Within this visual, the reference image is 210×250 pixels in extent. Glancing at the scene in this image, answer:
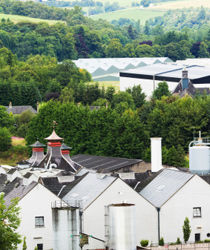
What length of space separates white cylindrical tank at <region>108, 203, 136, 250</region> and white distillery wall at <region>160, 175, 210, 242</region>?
15.3 meters

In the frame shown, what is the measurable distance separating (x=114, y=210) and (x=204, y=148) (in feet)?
76.7

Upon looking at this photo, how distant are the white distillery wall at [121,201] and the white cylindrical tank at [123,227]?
41.8ft

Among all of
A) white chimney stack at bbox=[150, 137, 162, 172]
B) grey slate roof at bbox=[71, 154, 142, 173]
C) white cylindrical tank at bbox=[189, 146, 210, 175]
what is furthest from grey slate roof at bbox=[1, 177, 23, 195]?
white cylindrical tank at bbox=[189, 146, 210, 175]

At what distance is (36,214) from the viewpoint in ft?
234

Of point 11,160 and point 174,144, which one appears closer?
point 174,144

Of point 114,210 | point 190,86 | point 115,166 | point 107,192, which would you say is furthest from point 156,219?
point 190,86

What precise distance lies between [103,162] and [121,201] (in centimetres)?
3500

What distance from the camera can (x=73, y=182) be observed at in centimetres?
7925

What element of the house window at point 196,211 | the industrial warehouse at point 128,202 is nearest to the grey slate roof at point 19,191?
the industrial warehouse at point 128,202

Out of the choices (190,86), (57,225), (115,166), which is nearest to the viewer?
(57,225)

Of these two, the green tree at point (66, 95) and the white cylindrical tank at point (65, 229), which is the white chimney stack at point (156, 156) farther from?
the green tree at point (66, 95)

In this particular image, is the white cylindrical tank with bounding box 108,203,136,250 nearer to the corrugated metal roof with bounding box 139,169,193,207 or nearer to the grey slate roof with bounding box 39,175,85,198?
the corrugated metal roof with bounding box 139,169,193,207

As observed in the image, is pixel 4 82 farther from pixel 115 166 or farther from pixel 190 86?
pixel 115 166

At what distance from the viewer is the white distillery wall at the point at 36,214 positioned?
70125 mm
